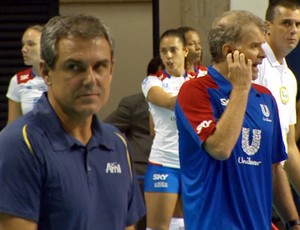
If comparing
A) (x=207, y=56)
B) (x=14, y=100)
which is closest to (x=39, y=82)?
(x=14, y=100)

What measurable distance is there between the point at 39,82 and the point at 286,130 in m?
3.01

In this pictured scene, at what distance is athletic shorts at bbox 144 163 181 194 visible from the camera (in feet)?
27.4

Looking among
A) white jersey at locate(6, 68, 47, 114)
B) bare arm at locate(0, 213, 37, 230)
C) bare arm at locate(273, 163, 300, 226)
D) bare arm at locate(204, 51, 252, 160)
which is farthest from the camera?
white jersey at locate(6, 68, 47, 114)

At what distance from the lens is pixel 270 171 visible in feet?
17.9

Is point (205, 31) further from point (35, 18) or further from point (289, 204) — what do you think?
point (289, 204)

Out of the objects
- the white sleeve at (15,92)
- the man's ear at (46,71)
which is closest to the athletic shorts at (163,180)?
the white sleeve at (15,92)

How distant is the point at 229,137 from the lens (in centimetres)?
515

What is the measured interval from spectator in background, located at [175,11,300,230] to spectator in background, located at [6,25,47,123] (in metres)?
3.53

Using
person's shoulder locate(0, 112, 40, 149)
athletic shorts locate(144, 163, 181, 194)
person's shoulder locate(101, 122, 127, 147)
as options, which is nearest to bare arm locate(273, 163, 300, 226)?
person's shoulder locate(101, 122, 127, 147)

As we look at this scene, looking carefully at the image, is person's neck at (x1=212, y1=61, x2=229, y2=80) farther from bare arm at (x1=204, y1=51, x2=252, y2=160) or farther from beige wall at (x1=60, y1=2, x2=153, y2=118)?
beige wall at (x1=60, y1=2, x2=153, y2=118)

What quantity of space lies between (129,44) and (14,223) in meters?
7.73

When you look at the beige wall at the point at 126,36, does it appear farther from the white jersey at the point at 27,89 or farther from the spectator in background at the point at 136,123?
the white jersey at the point at 27,89

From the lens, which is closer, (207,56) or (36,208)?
(36,208)

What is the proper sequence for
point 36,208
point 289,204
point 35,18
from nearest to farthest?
point 36,208
point 289,204
point 35,18
